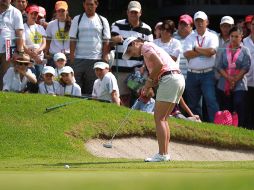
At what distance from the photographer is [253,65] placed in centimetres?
2044

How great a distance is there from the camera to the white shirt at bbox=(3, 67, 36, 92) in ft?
62.7

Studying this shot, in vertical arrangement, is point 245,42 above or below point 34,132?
above

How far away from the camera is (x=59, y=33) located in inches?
802

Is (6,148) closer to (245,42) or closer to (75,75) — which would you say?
(75,75)

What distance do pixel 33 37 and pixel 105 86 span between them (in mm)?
1814

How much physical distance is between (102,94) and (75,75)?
2.07 ft

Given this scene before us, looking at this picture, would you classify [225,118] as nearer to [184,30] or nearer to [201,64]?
[201,64]

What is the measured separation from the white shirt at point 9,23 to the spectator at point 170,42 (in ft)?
8.94

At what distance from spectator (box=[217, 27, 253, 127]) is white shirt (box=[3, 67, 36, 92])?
3799 mm

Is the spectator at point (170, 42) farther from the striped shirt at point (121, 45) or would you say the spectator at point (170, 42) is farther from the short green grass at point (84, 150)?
the short green grass at point (84, 150)

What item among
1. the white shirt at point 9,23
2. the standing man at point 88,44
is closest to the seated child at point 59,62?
the standing man at point 88,44

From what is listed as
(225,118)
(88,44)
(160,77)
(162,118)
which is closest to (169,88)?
(160,77)

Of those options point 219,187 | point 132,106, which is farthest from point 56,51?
point 219,187

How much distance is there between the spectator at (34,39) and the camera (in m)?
19.8
